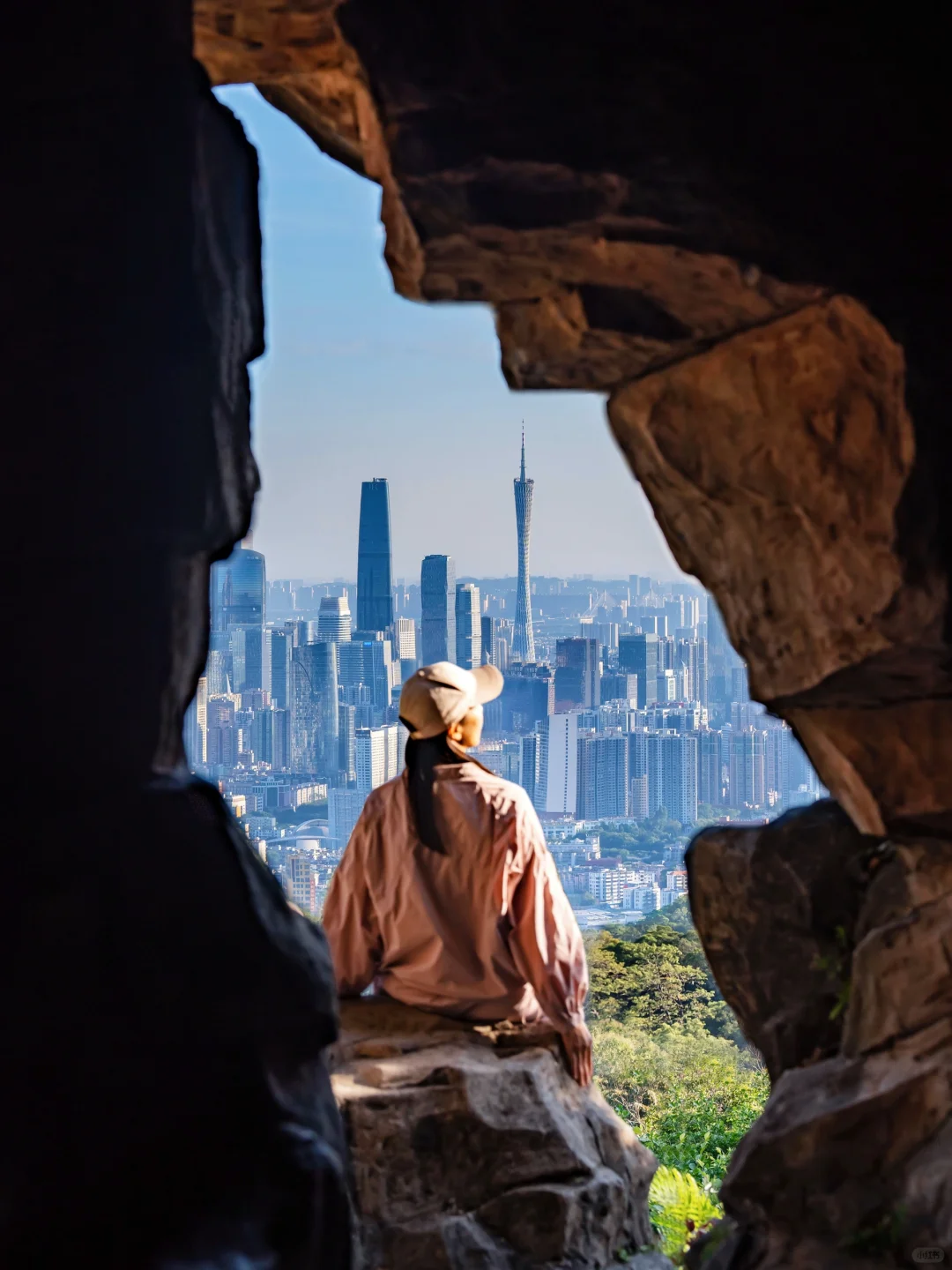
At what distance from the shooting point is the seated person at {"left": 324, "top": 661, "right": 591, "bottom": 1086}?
3990 mm

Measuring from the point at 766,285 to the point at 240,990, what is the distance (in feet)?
4.86

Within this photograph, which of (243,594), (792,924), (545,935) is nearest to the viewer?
(792,924)

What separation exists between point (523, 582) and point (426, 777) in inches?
209

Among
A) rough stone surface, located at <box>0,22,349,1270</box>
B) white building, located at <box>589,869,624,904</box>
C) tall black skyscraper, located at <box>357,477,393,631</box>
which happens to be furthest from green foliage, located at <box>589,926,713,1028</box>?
rough stone surface, located at <box>0,22,349,1270</box>

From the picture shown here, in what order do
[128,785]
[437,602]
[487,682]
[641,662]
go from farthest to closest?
[641,662] < [437,602] < [487,682] < [128,785]

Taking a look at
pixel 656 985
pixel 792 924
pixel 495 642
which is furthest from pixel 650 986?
pixel 792 924

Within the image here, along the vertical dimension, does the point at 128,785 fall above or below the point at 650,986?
above

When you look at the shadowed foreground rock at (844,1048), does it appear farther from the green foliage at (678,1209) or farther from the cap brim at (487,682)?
the green foliage at (678,1209)

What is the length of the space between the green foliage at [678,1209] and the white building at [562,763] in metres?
3.41

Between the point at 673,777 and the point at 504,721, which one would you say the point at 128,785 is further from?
the point at 673,777

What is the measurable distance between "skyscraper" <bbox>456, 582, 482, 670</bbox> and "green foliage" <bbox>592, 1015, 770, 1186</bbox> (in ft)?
7.76

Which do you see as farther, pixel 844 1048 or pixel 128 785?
pixel 844 1048

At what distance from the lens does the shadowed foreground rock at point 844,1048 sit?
2.60m

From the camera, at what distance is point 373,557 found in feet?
29.0
